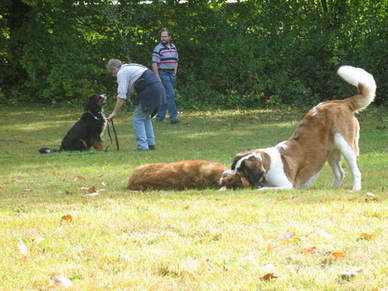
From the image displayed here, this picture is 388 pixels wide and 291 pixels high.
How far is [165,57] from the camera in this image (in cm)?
1712

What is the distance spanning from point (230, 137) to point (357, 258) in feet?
34.3

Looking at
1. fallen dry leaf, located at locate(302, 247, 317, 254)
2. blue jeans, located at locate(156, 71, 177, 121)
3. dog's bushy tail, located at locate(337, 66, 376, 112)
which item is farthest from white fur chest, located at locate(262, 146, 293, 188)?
blue jeans, located at locate(156, 71, 177, 121)

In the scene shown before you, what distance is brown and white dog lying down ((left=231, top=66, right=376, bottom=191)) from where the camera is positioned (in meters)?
7.59

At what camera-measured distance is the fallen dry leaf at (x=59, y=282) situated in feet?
12.9

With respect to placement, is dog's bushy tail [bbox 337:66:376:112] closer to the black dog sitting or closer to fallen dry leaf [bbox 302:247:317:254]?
fallen dry leaf [bbox 302:247:317:254]

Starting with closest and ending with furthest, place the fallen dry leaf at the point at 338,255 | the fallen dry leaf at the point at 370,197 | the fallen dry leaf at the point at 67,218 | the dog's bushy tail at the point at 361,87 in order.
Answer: the fallen dry leaf at the point at 338,255, the fallen dry leaf at the point at 67,218, the fallen dry leaf at the point at 370,197, the dog's bushy tail at the point at 361,87

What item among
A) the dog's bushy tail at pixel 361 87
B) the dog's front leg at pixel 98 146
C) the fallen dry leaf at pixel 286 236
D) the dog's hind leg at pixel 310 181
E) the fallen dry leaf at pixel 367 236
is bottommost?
the dog's front leg at pixel 98 146

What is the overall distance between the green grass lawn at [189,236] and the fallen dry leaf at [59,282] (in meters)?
0.05

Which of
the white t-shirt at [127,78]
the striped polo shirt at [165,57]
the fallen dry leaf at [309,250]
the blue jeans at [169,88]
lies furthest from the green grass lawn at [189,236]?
the striped polo shirt at [165,57]

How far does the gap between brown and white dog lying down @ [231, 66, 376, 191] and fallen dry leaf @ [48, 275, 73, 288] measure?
3786 millimetres

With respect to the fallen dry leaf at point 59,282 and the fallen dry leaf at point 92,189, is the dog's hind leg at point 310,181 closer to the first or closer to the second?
the fallen dry leaf at point 92,189

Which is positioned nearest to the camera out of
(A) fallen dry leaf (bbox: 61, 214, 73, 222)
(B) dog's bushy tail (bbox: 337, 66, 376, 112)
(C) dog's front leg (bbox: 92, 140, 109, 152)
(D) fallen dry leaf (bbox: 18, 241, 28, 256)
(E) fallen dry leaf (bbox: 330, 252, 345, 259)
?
(E) fallen dry leaf (bbox: 330, 252, 345, 259)

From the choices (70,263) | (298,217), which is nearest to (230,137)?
(298,217)

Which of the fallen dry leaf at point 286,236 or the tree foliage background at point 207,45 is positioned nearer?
the fallen dry leaf at point 286,236
